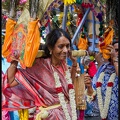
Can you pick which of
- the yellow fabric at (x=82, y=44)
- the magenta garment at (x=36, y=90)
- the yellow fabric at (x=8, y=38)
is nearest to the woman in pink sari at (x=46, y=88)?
the magenta garment at (x=36, y=90)

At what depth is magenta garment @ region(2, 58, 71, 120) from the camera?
2568 millimetres

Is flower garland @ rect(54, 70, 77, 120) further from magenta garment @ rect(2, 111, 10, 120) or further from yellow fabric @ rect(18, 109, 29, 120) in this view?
magenta garment @ rect(2, 111, 10, 120)

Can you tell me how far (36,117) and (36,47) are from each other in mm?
531

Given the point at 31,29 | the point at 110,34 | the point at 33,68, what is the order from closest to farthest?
the point at 31,29 < the point at 33,68 < the point at 110,34

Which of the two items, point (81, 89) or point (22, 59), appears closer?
point (22, 59)

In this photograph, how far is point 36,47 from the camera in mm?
2422

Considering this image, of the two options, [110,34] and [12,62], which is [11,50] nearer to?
[12,62]

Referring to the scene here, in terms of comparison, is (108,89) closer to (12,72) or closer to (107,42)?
(107,42)

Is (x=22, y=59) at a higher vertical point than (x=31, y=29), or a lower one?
lower

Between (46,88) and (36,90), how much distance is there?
8 cm

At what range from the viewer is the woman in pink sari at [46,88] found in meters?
2.55

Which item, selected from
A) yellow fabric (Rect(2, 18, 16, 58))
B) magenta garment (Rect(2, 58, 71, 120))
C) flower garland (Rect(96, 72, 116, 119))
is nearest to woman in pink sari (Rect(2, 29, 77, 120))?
magenta garment (Rect(2, 58, 71, 120))

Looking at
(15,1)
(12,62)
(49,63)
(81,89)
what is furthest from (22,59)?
(81,89)

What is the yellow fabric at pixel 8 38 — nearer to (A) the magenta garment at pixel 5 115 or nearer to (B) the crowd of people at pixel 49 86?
(B) the crowd of people at pixel 49 86
